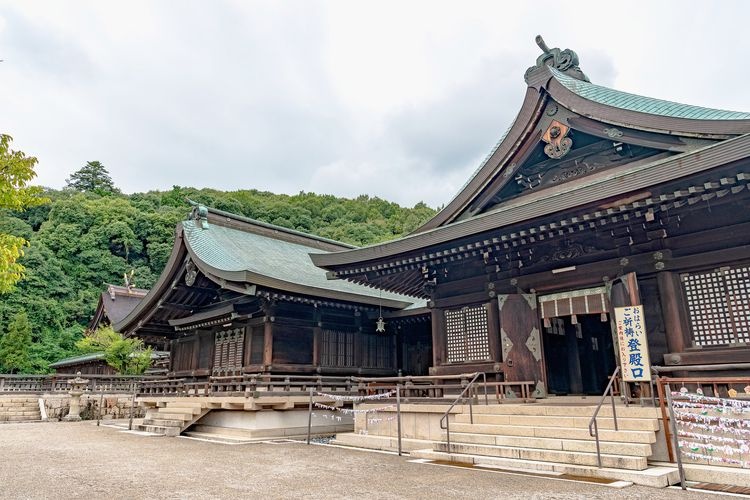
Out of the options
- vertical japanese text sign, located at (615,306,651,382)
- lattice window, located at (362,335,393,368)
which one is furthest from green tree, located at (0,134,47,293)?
lattice window, located at (362,335,393,368)

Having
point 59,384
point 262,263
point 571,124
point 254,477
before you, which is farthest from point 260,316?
point 59,384

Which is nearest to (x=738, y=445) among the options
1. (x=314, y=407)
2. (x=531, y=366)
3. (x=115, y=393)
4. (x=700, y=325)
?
(x=700, y=325)

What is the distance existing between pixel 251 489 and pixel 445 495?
8.10 feet

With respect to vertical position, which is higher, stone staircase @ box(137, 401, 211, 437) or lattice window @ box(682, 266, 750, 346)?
lattice window @ box(682, 266, 750, 346)

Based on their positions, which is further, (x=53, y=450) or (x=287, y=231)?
(x=287, y=231)

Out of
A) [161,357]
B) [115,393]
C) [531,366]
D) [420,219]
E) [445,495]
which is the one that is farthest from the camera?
[420,219]

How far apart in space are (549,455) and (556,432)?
0.60m

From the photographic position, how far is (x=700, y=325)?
840 centimetres

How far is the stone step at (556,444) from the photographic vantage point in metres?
6.77

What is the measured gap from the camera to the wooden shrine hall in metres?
14.7

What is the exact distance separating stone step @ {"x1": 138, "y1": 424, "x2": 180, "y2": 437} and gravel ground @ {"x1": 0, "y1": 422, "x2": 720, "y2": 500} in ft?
10.5

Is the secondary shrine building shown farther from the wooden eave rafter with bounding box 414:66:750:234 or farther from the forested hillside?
the forested hillside

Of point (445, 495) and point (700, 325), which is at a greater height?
point (700, 325)

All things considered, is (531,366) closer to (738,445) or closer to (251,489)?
(738,445)
